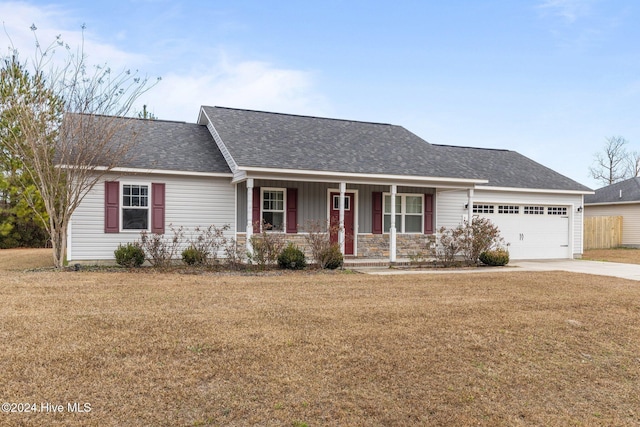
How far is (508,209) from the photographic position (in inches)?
711

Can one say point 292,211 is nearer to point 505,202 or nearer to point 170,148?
point 170,148

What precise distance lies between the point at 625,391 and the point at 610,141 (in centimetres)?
4965

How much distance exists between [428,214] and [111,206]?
10292 mm

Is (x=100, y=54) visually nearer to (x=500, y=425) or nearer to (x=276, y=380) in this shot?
(x=276, y=380)

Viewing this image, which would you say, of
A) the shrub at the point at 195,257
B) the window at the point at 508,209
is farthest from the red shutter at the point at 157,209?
the window at the point at 508,209

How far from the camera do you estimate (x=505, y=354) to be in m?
5.61

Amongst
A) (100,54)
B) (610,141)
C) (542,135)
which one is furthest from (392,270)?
(610,141)

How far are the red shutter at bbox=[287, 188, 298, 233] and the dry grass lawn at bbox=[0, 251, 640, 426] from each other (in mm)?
5658

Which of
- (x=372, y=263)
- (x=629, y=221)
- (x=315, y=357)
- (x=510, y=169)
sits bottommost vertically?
(x=315, y=357)

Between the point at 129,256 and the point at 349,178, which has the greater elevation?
the point at 349,178

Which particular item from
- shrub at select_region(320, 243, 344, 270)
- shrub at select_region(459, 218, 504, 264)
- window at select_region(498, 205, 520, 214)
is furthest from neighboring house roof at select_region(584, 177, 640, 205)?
shrub at select_region(320, 243, 344, 270)

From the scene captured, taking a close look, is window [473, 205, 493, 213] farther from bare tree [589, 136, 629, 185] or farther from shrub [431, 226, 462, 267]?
bare tree [589, 136, 629, 185]

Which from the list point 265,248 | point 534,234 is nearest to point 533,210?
point 534,234

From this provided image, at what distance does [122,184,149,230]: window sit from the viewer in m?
13.3
